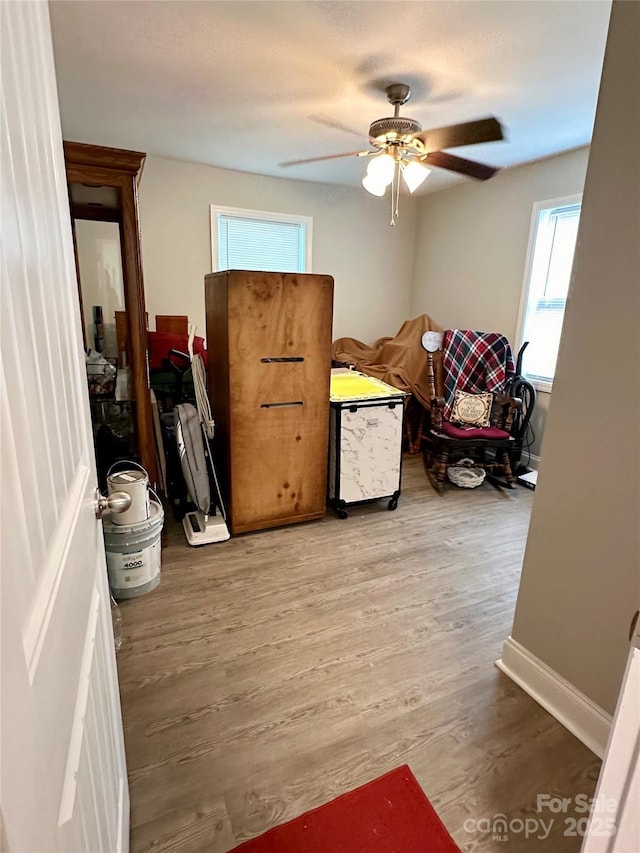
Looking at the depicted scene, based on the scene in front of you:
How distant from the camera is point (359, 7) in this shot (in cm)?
192

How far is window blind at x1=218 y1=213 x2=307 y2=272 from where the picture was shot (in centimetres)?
446

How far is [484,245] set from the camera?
177 inches

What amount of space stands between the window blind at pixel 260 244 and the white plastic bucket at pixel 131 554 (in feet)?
9.58

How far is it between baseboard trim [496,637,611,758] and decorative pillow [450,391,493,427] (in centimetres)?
209

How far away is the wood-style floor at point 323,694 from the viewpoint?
1.36 metres

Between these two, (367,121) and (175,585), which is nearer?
(175,585)

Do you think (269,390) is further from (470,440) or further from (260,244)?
(260,244)

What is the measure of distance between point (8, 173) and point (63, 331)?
32cm

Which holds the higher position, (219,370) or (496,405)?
(219,370)

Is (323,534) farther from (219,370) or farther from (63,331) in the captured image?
(63,331)

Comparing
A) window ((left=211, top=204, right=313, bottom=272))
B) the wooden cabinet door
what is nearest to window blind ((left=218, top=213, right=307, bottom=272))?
window ((left=211, top=204, right=313, bottom=272))

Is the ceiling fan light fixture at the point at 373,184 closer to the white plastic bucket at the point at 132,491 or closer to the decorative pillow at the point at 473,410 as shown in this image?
the decorative pillow at the point at 473,410

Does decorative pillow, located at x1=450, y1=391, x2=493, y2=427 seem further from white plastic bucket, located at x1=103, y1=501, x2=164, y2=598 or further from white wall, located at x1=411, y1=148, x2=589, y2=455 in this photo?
white plastic bucket, located at x1=103, y1=501, x2=164, y2=598

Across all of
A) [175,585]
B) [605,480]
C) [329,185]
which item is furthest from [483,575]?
[329,185]
